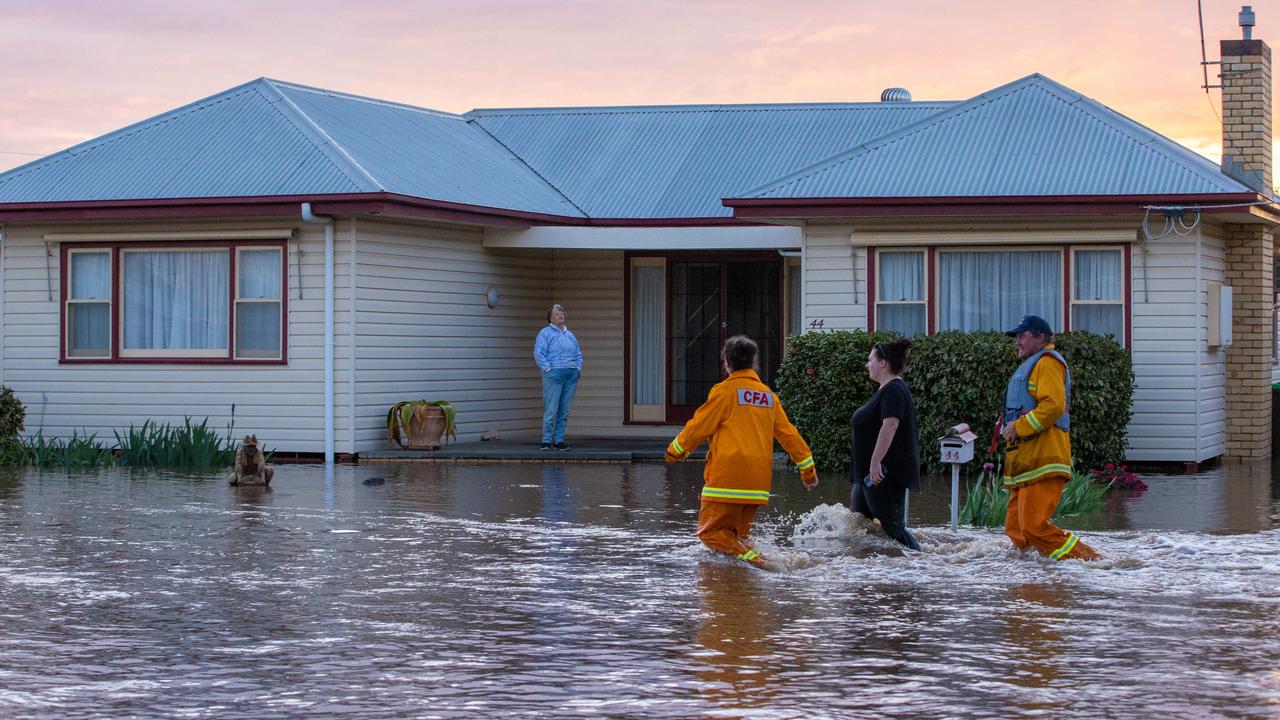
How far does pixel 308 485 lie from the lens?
16984 mm

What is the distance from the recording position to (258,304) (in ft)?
66.1

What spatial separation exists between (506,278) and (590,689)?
15.5 meters

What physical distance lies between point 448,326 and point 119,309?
3.91 m

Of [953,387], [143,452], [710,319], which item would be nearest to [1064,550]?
[953,387]

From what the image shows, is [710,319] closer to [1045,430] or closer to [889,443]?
[889,443]

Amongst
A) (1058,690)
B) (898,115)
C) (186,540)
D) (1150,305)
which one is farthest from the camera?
(898,115)

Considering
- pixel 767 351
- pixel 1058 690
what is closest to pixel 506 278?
pixel 767 351

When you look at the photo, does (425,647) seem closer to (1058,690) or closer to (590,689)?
(590,689)

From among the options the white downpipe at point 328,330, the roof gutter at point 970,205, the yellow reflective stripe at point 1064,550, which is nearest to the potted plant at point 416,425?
the white downpipe at point 328,330

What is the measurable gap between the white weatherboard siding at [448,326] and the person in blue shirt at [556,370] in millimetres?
1469

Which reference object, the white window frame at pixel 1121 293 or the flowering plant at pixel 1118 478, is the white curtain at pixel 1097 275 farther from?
the flowering plant at pixel 1118 478

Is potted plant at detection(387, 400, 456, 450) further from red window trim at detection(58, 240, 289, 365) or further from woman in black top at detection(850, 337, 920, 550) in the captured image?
woman in black top at detection(850, 337, 920, 550)

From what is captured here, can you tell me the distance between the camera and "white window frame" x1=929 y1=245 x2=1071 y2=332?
18.9 meters

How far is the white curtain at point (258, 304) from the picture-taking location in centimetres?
2009
